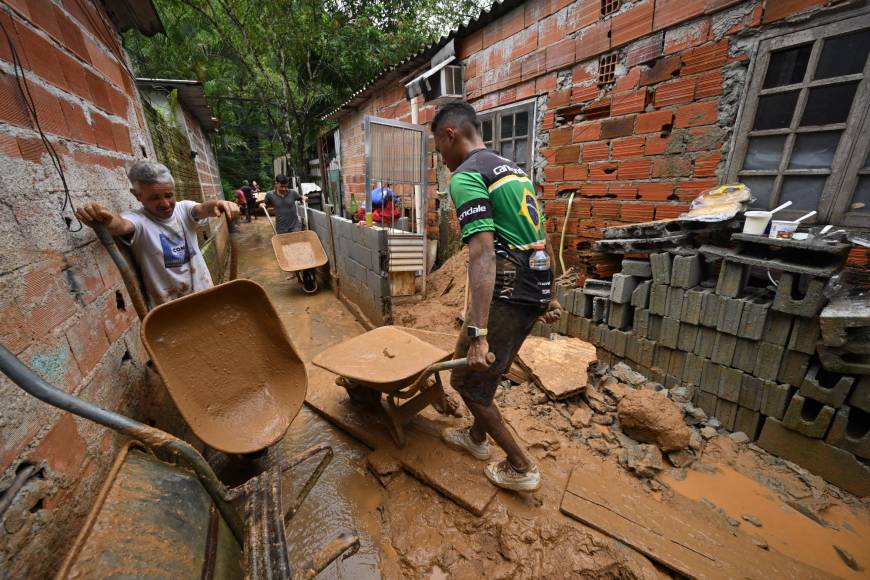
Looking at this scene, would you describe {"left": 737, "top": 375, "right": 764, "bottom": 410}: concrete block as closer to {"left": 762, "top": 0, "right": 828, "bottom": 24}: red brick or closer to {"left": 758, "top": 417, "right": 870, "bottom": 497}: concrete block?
{"left": 758, "top": 417, "right": 870, "bottom": 497}: concrete block

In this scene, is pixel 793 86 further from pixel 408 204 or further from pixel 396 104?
pixel 396 104

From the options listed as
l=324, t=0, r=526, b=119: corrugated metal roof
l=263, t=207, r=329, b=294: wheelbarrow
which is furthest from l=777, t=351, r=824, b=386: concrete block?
l=263, t=207, r=329, b=294: wheelbarrow

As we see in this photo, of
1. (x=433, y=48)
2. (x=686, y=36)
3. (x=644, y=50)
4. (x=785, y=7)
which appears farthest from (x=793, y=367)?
(x=433, y=48)

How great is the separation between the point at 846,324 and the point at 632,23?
9.95ft

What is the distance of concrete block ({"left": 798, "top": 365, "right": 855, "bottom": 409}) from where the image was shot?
2.06 m

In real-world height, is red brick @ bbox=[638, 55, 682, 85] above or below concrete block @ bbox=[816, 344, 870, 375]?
above

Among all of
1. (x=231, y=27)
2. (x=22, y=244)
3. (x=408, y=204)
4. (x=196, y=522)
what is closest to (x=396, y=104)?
(x=408, y=204)

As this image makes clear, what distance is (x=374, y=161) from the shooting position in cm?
489

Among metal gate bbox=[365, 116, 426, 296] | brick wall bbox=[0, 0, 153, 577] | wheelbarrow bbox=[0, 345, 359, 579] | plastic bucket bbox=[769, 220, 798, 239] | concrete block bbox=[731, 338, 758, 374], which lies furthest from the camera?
metal gate bbox=[365, 116, 426, 296]

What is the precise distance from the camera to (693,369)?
2.76 metres

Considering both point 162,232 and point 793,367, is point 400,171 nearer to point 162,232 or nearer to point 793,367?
point 162,232

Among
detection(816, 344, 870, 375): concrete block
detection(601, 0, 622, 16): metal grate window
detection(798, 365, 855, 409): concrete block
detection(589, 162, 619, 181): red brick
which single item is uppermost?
detection(601, 0, 622, 16): metal grate window

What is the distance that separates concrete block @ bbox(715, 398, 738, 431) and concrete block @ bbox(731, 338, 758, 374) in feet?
1.01

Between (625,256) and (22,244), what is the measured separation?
3998mm
